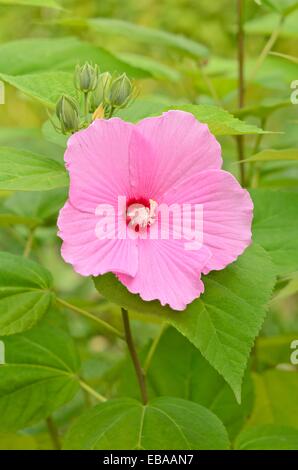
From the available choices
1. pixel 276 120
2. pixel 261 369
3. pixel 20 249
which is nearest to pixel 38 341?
pixel 261 369

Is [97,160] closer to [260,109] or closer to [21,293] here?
[21,293]

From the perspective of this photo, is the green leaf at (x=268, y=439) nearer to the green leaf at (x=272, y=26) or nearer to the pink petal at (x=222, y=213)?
the pink petal at (x=222, y=213)

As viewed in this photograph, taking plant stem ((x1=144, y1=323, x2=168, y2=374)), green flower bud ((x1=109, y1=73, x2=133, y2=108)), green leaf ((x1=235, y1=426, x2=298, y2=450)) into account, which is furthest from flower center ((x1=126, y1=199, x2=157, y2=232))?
green leaf ((x1=235, y1=426, x2=298, y2=450))

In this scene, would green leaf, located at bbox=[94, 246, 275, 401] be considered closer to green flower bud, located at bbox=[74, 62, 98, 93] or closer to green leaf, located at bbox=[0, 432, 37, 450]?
green flower bud, located at bbox=[74, 62, 98, 93]

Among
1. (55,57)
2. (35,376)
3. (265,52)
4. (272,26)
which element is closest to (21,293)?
(35,376)

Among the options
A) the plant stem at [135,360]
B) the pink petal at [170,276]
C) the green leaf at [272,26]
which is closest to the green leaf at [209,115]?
the pink petal at [170,276]
